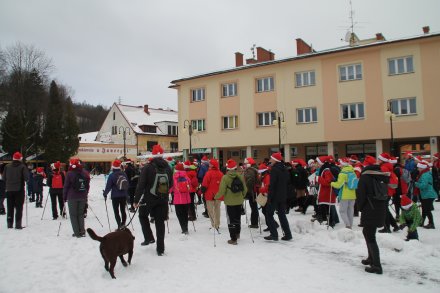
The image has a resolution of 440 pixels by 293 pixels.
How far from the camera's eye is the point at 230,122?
102 feet

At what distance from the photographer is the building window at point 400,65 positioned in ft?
80.9

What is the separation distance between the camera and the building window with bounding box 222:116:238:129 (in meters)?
30.8

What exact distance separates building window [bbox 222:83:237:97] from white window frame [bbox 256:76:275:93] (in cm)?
215

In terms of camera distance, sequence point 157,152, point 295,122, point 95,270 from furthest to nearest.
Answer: point 295,122 < point 157,152 < point 95,270

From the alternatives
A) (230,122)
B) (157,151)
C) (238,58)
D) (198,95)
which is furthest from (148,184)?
(238,58)

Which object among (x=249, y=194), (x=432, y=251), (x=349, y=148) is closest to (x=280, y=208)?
(x=249, y=194)

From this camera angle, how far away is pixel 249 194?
10.3 meters

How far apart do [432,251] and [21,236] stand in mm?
9345

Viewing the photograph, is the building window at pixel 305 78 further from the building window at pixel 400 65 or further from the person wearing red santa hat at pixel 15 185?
the person wearing red santa hat at pixel 15 185

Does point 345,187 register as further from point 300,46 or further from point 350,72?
point 300,46

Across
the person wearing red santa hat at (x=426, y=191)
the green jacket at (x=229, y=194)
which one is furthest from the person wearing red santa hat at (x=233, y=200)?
the person wearing red santa hat at (x=426, y=191)

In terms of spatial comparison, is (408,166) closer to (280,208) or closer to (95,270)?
(280,208)

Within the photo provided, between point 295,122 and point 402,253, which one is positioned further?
point 295,122

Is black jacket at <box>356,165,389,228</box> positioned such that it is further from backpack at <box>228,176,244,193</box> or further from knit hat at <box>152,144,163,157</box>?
knit hat at <box>152,144,163,157</box>
